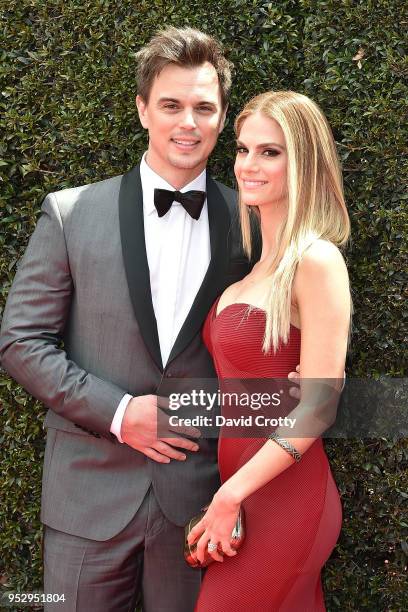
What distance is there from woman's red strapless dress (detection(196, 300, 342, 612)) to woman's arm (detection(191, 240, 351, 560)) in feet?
0.31

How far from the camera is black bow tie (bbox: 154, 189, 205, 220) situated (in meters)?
3.30

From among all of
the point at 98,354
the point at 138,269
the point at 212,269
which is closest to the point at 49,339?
the point at 98,354

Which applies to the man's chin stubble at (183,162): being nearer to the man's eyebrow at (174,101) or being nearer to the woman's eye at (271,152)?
the man's eyebrow at (174,101)

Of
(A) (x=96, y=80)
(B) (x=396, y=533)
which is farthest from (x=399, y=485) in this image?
(A) (x=96, y=80)

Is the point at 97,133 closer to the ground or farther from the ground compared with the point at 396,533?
farther from the ground

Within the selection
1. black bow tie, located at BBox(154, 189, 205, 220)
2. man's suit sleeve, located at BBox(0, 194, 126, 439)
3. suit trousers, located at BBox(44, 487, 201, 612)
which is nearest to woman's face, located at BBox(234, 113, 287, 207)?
black bow tie, located at BBox(154, 189, 205, 220)

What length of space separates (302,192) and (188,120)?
1.98 feet

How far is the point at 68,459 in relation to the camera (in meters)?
3.28

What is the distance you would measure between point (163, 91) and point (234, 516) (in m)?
1.60

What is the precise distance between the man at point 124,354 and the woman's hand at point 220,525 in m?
0.36

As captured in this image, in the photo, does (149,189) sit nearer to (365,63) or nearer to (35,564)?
(365,63)

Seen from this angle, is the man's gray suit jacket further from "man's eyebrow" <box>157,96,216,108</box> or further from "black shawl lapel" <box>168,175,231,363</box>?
"man's eyebrow" <box>157,96,216,108</box>

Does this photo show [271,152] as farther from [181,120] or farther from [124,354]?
[124,354]

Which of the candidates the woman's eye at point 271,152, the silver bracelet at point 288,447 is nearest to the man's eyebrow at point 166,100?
the woman's eye at point 271,152
